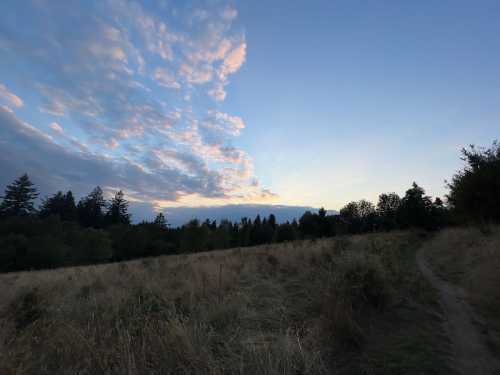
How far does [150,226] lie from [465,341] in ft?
238

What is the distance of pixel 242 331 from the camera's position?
3379mm

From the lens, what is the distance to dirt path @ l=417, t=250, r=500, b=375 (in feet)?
8.46

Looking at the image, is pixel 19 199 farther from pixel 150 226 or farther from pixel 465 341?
pixel 465 341

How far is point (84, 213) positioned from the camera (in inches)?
3187

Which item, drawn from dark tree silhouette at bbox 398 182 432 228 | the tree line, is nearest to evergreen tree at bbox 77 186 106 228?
the tree line

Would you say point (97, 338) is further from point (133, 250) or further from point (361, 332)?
point (133, 250)

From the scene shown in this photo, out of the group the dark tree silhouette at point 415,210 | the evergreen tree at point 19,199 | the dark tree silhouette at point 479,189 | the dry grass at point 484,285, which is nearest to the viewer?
the dry grass at point 484,285

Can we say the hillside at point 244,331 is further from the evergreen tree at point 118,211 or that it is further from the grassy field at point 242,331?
the evergreen tree at point 118,211

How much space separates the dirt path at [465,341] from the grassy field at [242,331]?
0.48 feet

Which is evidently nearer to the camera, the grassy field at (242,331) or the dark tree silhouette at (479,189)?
the grassy field at (242,331)

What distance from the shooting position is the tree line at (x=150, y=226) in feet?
50.8

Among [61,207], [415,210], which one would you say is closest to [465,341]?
[415,210]

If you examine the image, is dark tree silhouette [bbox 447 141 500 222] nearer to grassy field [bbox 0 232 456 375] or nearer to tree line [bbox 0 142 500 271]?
tree line [bbox 0 142 500 271]

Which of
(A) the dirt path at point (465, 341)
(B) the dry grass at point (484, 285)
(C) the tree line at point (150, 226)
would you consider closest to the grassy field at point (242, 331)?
(A) the dirt path at point (465, 341)
